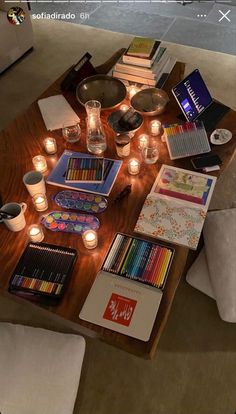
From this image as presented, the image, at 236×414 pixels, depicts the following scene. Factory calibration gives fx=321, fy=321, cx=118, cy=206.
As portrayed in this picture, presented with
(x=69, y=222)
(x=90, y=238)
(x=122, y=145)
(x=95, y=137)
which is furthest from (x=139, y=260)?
(x=95, y=137)

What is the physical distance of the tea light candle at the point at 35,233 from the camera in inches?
45.4

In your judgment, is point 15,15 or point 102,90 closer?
point 102,90

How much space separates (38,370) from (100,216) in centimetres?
58

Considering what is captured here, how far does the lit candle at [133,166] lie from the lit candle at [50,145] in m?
0.36

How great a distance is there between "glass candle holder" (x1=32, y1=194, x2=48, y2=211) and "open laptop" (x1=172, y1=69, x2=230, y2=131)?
81 cm

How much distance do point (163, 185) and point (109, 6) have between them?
3327 millimetres

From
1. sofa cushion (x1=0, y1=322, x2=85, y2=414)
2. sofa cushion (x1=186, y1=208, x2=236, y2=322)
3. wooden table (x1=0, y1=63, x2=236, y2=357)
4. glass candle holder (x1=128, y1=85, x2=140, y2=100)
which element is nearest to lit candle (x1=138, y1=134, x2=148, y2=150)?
wooden table (x1=0, y1=63, x2=236, y2=357)

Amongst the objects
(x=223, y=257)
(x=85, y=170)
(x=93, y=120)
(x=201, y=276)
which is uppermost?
(x=93, y=120)

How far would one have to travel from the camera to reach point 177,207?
1.25m

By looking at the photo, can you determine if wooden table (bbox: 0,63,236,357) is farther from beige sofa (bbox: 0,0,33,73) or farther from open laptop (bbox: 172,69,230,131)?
beige sofa (bbox: 0,0,33,73)

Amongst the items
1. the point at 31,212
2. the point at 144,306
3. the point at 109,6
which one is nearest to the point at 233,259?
the point at 144,306

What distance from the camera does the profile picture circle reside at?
101 inches

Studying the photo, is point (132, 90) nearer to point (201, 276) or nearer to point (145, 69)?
point (145, 69)

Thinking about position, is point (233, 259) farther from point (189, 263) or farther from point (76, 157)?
point (76, 157)
